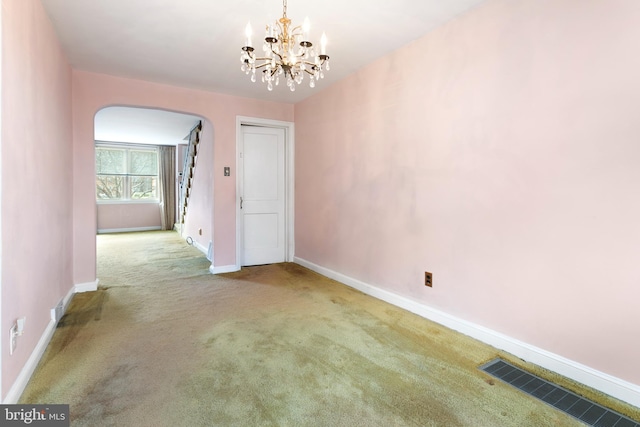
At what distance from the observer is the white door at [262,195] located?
4.66 metres

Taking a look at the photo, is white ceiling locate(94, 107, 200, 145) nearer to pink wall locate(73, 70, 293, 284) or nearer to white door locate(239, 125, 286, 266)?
pink wall locate(73, 70, 293, 284)

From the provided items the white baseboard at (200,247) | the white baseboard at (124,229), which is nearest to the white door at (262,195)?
the white baseboard at (200,247)

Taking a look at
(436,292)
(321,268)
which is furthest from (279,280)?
(436,292)

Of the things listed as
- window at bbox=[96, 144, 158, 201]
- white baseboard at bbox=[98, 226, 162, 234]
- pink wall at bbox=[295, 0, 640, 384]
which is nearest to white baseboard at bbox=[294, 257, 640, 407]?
pink wall at bbox=[295, 0, 640, 384]

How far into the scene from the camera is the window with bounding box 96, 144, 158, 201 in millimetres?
8438

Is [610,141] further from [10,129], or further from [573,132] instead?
[10,129]

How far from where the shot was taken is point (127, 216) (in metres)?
8.67

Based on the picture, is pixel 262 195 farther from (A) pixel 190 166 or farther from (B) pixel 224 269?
(A) pixel 190 166

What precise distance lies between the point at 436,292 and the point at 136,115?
19.0 ft

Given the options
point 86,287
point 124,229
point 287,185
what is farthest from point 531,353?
point 124,229

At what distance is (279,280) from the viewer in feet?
13.0

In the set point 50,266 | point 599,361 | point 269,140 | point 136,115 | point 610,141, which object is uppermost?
point 136,115

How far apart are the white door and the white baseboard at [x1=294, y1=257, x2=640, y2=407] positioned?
7.07ft

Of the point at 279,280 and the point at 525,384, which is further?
the point at 279,280
